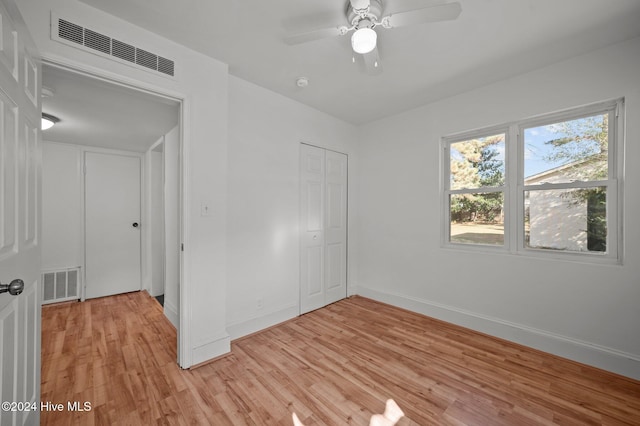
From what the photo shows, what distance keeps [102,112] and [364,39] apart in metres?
2.93

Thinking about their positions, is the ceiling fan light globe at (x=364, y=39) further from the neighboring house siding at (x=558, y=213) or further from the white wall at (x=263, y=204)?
the neighboring house siding at (x=558, y=213)

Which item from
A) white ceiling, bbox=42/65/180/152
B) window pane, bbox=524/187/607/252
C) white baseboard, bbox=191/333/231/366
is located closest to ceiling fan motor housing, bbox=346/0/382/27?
white ceiling, bbox=42/65/180/152

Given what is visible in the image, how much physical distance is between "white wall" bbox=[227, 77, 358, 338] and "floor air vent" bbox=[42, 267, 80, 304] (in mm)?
3004

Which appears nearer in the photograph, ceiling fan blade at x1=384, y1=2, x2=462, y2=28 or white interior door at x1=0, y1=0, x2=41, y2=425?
white interior door at x1=0, y1=0, x2=41, y2=425

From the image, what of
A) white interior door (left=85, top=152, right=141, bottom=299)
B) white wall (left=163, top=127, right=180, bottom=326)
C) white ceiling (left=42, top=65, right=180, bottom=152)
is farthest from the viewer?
white interior door (left=85, top=152, right=141, bottom=299)

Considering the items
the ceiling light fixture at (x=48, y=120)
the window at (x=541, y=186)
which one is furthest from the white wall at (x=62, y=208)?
the window at (x=541, y=186)

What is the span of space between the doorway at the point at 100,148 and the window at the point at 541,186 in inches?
123

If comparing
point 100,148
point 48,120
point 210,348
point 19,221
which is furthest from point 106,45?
point 100,148

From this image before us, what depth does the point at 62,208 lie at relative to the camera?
12.4 feet

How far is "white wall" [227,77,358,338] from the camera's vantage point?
2.62 m

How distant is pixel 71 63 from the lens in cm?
164

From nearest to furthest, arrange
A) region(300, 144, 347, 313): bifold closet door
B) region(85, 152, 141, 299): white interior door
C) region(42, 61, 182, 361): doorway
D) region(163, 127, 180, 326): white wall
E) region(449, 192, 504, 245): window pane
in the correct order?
region(42, 61, 182, 361): doorway < region(449, 192, 504, 245): window pane < region(163, 127, 180, 326): white wall < region(300, 144, 347, 313): bifold closet door < region(85, 152, 141, 299): white interior door

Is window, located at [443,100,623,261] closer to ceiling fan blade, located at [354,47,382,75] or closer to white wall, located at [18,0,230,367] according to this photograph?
ceiling fan blade, located at [354,47,382,75]

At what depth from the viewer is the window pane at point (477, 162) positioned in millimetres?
2840
